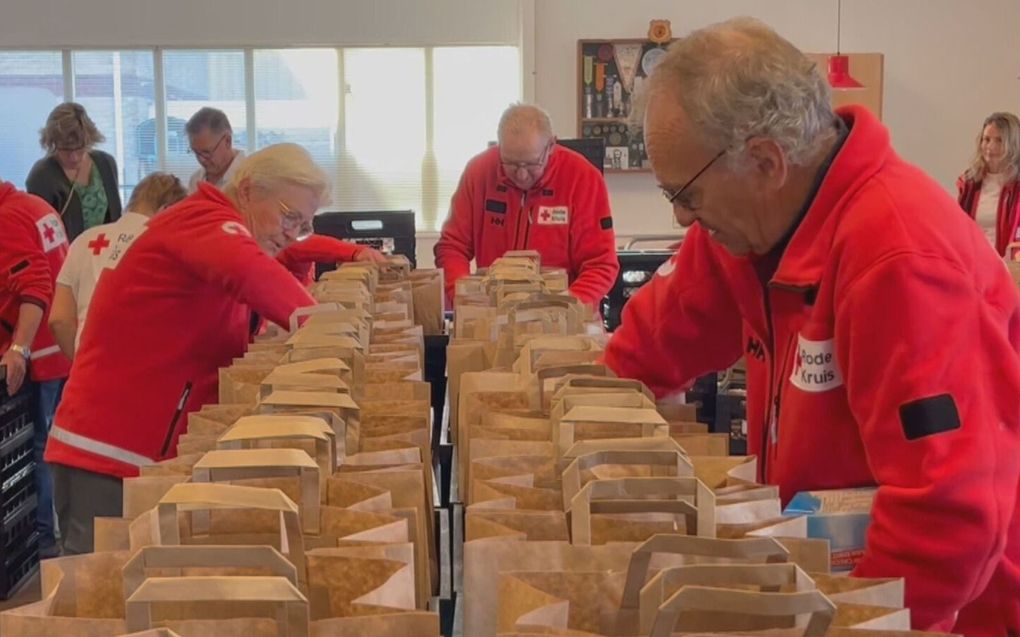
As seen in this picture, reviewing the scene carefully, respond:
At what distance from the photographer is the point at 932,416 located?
4.11ft

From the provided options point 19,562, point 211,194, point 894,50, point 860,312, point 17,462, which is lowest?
point 19,562

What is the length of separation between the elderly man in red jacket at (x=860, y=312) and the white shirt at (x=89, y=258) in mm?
2250

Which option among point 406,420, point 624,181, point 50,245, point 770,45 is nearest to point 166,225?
point 406,420

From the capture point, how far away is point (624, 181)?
863 centimetres

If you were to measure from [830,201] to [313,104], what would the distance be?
7751 millimetres

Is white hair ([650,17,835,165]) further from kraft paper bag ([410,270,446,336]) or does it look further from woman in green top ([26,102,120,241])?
woman in green top ([26,102,120,241])

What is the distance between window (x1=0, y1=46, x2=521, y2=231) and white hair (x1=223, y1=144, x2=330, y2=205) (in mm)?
6261

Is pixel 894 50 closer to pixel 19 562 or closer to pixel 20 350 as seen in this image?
pixel 20 350

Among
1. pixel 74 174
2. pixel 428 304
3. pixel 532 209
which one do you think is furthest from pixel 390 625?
pixel 74 174

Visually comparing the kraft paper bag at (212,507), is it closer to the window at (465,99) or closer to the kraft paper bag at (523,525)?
the kraft paper bag at (523,525)

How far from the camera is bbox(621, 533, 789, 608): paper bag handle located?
1.01m

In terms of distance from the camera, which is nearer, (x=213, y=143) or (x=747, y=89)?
(x=747, y=89)

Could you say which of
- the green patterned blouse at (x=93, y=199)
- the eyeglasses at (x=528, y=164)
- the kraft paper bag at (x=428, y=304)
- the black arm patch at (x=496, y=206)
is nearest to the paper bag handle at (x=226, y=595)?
the kraft paper bag at (x=428, y=304)

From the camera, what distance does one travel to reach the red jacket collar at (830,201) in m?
1.43
